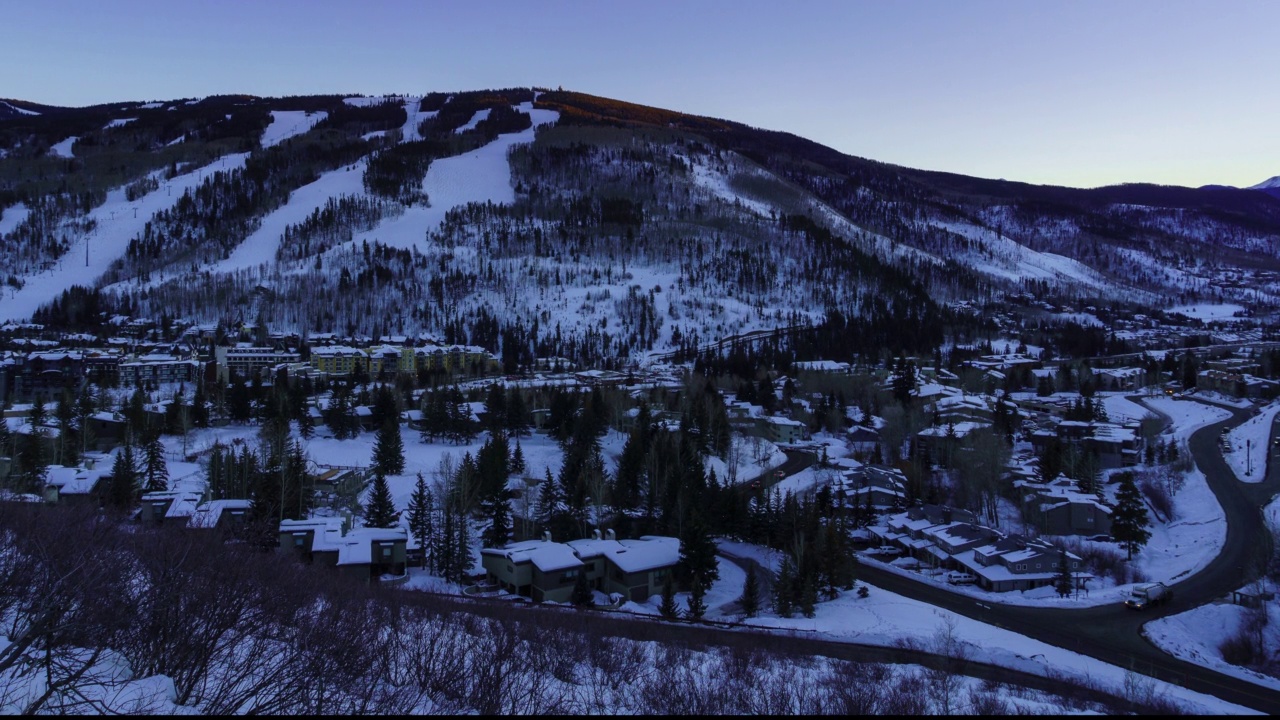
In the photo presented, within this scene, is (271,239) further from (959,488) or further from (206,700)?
(206,700)

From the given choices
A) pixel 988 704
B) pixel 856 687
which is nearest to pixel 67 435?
pixel 856 687

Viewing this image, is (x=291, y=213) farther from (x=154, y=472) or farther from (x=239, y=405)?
(x=154, y=472)

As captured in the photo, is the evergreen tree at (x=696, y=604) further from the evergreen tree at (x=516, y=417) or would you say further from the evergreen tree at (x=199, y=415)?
the evergreen tree at (x=199, y=415)

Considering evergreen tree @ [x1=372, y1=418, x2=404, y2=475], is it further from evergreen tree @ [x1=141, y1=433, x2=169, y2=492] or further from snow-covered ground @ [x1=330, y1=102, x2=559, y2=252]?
snow-covered ground @ [x1=330, y1=102, x2=559, y2=252]

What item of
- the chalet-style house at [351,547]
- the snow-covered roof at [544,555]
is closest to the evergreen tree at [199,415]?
the chalet-style house at [351,547]

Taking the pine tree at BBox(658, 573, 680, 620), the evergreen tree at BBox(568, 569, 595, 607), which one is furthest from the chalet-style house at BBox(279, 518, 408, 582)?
the pine tree at BBox(658, 573, 680, 620)

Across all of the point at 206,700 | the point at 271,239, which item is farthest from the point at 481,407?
the point at 271,239
